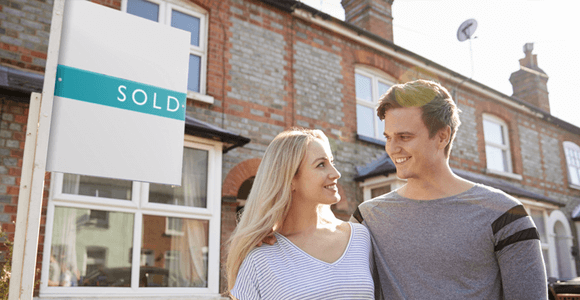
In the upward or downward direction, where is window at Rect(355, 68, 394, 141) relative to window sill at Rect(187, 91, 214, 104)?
upward

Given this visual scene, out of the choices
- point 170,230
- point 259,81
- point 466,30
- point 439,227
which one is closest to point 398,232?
point 439,227

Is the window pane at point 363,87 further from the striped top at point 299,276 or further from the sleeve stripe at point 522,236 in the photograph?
the sleeve stripe at point 522,236

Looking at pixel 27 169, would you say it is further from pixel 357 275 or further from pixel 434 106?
pixel 434 106

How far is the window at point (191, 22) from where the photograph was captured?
20.5 ft

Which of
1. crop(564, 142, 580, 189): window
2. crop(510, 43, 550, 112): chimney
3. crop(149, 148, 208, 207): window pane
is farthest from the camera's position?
crop(510, 43, 550, 112): chimney

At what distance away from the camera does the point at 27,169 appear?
261 centimetres

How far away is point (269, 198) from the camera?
2.20 m

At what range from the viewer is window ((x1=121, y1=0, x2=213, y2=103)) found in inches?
247

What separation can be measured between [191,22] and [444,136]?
17.8 ft

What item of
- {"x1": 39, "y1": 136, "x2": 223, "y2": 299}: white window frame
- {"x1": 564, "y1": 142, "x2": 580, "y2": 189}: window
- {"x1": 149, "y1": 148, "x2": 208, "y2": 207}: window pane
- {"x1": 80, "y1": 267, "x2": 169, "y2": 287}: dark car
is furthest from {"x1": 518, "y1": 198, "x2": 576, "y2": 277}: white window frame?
{"x1": 80, "y1": 267, "x2": 169, "y2": 287}: dark car

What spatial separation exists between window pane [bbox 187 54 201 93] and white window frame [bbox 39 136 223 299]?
1.10 metres

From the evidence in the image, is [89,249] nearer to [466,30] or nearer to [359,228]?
[359,228]

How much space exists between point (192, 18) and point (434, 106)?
544 centimetres

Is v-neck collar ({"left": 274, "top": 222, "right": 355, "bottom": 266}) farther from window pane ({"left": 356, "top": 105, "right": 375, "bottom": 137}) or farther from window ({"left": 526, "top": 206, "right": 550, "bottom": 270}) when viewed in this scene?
window ({"left": 526, "top": 206, "right": 550, "bottom": 270})
